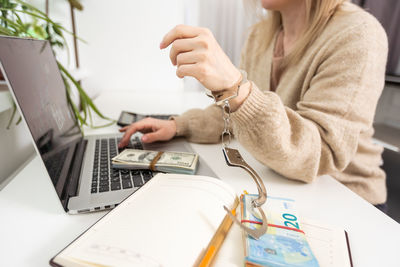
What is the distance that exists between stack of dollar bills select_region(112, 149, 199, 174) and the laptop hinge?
2.8 inches

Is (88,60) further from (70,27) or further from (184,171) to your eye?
(184,171)

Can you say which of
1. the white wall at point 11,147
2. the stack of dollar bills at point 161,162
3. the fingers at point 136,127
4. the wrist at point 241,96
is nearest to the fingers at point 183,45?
the wrist at point 241,96

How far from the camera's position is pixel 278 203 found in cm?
39

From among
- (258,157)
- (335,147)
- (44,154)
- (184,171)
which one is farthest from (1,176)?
(335,147)

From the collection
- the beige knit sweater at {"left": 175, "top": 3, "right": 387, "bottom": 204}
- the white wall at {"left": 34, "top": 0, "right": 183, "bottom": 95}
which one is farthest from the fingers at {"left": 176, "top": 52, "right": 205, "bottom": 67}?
the white wall at {"left": 34, "top": 0, "right": 183, "bottom": 95}

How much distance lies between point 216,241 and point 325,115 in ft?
1.11

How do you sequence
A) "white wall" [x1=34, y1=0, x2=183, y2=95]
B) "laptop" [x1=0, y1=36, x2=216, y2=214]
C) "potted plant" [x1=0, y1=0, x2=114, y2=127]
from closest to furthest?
"laptop" [x1=0, y1=36, x2=216, y2=214]
"potted plant" [x1=0, y1=0, x2=114, y2=127]
"white wall" [x1=34, y1=0, x2=183, y2=95]

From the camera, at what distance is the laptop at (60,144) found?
386 mm

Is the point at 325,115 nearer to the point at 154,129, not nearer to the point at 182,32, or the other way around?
the point at 182,32

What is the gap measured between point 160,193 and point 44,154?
0.21 meters

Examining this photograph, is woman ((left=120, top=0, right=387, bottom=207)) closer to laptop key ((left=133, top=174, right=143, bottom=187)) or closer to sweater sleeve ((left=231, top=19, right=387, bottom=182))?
sweater sleeve ((left=231, top=19, right=387, bottom=182))

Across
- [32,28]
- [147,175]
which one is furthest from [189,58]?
[32,28]

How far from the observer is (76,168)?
0.50 meters

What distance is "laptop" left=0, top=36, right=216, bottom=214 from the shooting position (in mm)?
386
